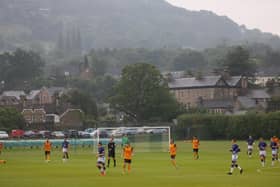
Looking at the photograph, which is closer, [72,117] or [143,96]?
[143,96]

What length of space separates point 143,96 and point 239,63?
5408cm

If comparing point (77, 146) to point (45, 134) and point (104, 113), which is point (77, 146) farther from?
point (104, 113)

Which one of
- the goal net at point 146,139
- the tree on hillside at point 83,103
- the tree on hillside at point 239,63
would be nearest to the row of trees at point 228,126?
the goal net at point 146,139

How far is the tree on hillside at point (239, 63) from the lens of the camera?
581ft

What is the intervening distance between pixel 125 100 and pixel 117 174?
91.2 metres

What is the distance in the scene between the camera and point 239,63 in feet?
587

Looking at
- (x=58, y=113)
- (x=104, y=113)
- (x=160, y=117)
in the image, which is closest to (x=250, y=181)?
(x=160, y=117)

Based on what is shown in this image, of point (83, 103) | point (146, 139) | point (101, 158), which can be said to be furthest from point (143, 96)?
point (101, 158)

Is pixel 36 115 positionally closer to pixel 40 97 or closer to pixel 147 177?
pixel 40 97

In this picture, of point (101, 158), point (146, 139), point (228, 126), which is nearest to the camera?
point (101, 158)

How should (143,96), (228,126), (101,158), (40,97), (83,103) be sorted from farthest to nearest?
(40,97) < (83,103) < (143,96) < (228,126) < (101,158)

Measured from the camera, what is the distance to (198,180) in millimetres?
36219

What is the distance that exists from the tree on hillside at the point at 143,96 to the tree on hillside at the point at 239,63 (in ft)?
149

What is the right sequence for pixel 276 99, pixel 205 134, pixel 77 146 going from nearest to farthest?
pixel 77 146 → pixel 205 134 → pixel 276 99
